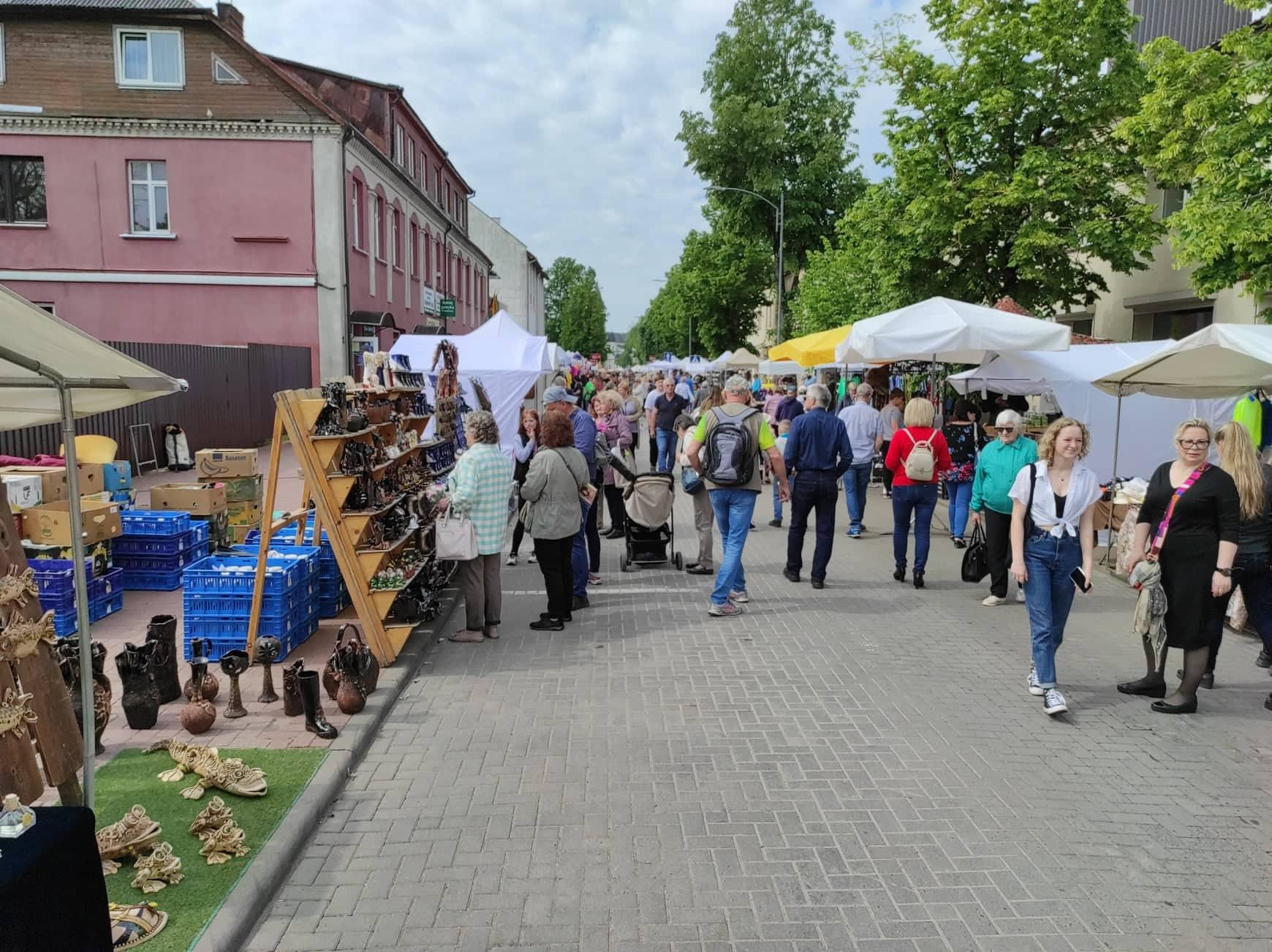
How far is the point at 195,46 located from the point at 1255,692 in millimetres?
25529

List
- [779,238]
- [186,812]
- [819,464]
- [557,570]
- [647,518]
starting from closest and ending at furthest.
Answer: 1. [186,812]
2. [557,570]
3. [819,464]
4. [647,518]
5. [779,238]

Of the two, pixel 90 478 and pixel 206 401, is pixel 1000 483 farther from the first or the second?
pixel 206 401

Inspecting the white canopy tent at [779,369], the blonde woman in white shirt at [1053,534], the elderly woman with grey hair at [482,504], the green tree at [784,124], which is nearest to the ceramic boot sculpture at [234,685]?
the elderly woman with grey hair at [482,504]

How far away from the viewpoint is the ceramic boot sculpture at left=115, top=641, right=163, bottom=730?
5148mm

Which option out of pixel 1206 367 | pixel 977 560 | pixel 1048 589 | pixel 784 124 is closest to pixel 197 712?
pixel 1048 589

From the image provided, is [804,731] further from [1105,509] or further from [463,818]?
[1105,509]

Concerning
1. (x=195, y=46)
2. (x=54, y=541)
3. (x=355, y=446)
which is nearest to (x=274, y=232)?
(x=195, y=46)

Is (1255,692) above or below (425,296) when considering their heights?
below

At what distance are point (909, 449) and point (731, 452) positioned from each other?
2311mm

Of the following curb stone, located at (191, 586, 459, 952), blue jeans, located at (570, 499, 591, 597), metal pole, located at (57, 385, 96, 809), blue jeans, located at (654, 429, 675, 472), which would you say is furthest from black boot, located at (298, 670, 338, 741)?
blue jeans, located at (654, 429, 675, 472)

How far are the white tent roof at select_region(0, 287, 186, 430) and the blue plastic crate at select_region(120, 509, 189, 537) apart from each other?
479 centimetres

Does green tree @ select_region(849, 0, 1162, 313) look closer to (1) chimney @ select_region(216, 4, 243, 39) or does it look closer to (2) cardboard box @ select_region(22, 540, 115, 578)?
(2) cardboard box @ select_region(22, 540, 115, 578)

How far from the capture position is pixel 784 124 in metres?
38.4

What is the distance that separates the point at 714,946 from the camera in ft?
10.9
